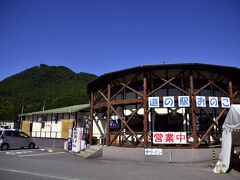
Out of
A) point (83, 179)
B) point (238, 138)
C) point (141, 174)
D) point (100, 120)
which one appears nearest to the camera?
point (83, 179)

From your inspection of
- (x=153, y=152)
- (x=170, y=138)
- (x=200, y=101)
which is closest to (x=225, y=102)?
(x=200, y=101)

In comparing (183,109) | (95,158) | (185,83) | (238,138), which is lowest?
(95,158)

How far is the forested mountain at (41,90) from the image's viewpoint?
197ft

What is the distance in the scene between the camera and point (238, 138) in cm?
1093

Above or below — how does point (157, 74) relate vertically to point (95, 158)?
above

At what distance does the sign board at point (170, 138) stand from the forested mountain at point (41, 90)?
3750 centimetres

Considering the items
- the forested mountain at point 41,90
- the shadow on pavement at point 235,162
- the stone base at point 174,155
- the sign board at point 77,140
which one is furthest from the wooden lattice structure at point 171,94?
Answer: the forested mountain at point 41,90

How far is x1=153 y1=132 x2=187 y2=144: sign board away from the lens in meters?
13.9

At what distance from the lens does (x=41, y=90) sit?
83.8 meters

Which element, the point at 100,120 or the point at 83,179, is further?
the point at 100,120

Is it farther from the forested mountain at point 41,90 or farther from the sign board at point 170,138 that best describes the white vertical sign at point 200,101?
the forested mountain at point 41,90

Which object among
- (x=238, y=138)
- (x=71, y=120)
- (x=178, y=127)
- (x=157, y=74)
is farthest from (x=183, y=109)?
(x=71, y=120)

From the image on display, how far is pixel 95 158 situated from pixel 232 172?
836cm

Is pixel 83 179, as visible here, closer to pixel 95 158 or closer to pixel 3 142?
pixel 95 158
